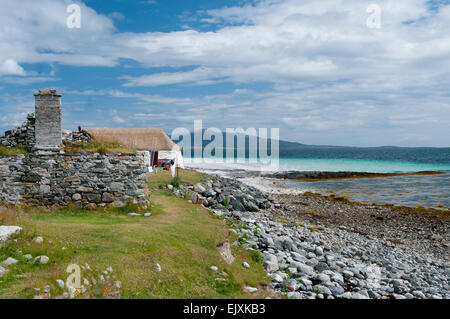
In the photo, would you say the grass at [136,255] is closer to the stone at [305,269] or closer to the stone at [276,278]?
the stone at [276,278]

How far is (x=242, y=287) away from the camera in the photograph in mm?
8406

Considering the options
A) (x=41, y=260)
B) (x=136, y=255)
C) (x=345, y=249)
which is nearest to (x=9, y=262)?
(x=41, y=260)

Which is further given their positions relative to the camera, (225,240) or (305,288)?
(225,240)

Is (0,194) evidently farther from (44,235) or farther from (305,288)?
(305,288)

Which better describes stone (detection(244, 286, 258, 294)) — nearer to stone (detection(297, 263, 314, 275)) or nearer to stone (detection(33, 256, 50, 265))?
stone (detection(297, 263, 314, 275))

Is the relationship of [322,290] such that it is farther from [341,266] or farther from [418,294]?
[418,294]

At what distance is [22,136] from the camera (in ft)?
50.0

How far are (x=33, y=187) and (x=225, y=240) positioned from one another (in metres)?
9.19

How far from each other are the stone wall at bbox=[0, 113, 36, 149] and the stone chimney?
0.33 meters

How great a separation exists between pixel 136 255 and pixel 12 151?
9774 millimetres

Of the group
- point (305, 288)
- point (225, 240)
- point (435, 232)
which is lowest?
point (435, 232)

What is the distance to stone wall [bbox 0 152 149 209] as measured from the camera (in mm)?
14547

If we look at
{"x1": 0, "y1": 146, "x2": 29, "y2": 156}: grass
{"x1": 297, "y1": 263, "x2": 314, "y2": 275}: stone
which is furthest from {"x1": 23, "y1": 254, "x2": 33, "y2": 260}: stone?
{"x1": 0, "y1": 146, "x2": 29, "y2": 156}: grass
